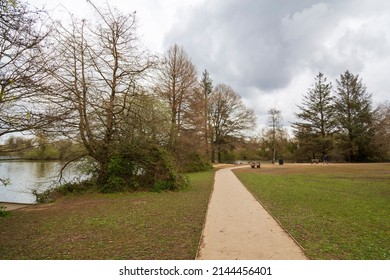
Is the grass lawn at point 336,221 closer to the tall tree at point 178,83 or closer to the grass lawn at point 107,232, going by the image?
the grass lawn at point 107,232

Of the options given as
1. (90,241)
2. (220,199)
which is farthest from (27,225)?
(220,199)

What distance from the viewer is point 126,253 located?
15.7ft

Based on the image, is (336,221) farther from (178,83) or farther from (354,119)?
(354,119)

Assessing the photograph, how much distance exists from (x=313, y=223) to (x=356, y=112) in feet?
142

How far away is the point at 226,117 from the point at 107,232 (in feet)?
124

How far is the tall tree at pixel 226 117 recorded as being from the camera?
42375 mm

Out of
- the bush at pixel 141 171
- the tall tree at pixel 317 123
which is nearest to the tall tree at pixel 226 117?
the tall tree at pixel 317 123

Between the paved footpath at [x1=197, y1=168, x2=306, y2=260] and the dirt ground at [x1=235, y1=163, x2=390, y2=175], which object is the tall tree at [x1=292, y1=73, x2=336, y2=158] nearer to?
the dirt ground at [x1=235, y1=163, x2=390, y2=175]

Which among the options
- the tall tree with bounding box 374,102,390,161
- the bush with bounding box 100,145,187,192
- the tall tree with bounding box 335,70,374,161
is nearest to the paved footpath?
the bush with bounding box 100,145,187,192

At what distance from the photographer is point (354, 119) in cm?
4175

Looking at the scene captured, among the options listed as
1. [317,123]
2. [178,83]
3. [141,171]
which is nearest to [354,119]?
[317,123]

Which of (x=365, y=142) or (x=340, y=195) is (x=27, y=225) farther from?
(x=365, y=142)

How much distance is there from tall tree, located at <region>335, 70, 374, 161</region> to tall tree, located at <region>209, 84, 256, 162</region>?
585 inches

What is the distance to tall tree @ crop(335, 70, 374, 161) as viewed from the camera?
39938mm
